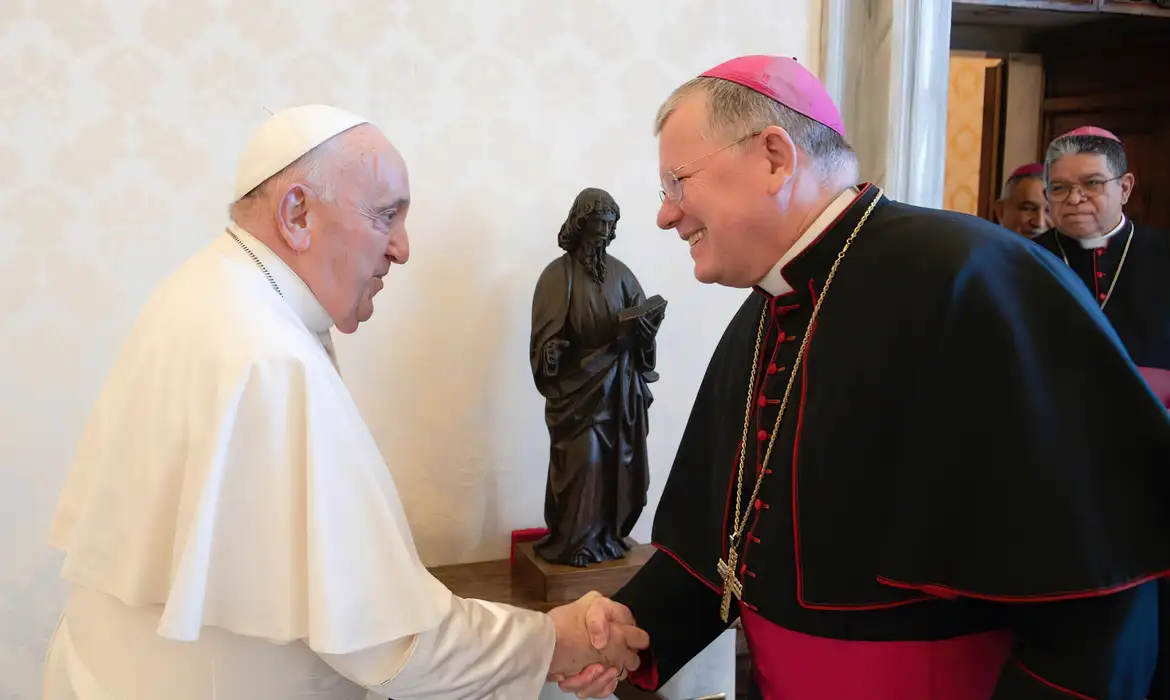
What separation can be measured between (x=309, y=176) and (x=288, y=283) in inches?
8.3

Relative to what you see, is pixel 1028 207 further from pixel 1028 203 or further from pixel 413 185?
pixel 413 185

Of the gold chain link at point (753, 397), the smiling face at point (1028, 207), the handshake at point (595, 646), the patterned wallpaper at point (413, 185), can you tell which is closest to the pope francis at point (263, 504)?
the handshake at point (595, 646)

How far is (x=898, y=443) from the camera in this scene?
5.70 ft

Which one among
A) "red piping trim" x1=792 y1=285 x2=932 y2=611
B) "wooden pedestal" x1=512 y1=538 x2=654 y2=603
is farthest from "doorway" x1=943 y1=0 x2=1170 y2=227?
"red piping trim" x1=792 y1=285 x2=932 y2=611

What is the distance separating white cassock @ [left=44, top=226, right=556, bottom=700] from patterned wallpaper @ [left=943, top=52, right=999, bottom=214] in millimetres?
5898

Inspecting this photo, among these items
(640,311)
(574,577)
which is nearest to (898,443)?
(640,311)

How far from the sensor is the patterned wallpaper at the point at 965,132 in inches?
274

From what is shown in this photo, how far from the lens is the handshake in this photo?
2.22 meters

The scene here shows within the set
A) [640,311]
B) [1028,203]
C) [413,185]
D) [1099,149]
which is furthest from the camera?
[1028,203]

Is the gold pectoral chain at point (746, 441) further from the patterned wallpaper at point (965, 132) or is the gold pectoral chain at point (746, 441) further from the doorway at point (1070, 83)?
the patterned wallpaper at point (965, 132)

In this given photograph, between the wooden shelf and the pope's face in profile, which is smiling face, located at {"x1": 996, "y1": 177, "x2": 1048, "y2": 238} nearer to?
the wooden shelf

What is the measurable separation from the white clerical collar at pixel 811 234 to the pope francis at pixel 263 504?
77cm

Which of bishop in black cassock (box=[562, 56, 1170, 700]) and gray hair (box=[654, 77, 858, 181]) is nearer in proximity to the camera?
bishop in black cassock (box=[562, 56, 1170, 700])

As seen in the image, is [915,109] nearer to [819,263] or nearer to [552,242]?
[552,242]
